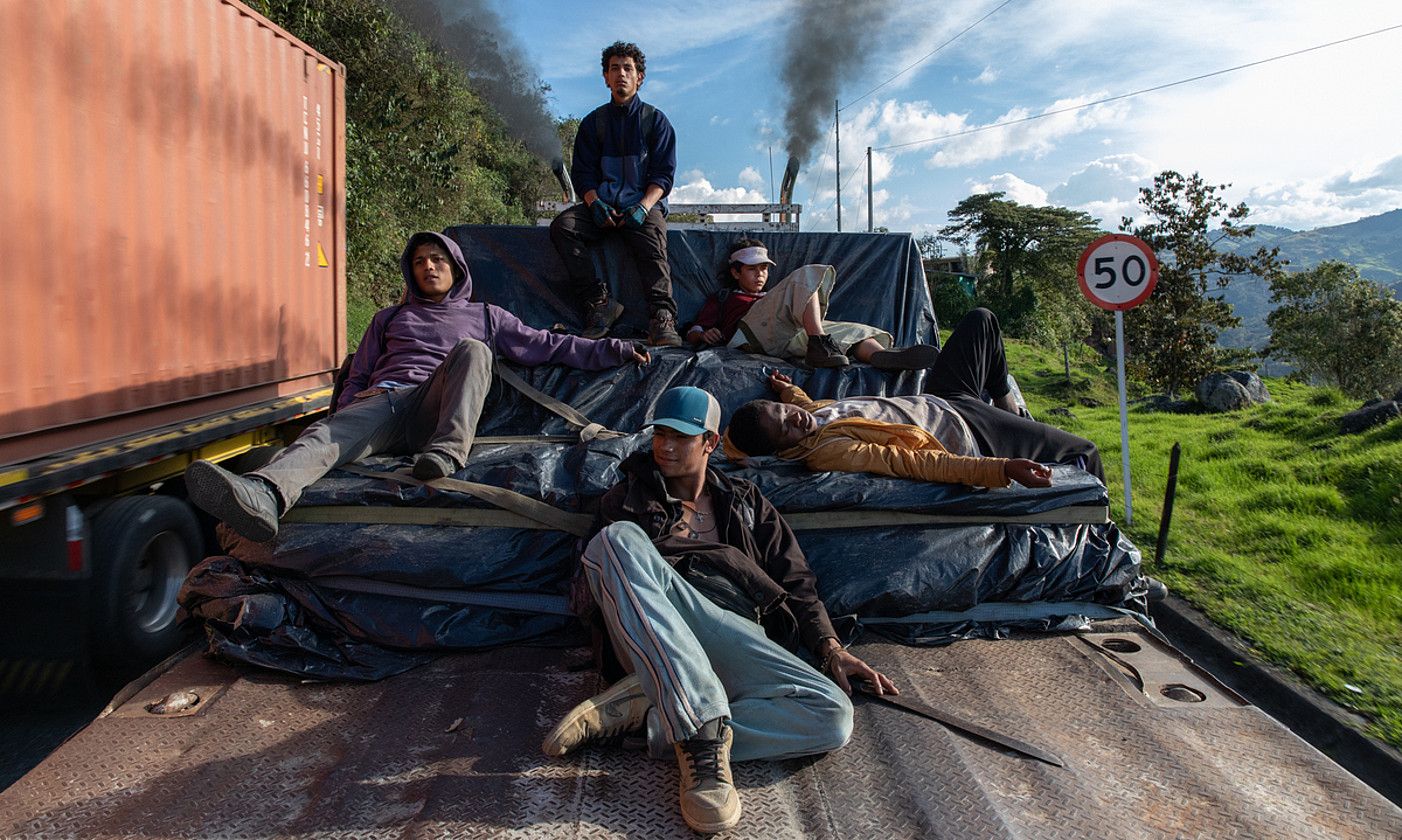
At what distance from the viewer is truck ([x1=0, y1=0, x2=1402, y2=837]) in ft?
8.23

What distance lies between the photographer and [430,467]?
3.76m

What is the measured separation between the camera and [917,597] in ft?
12.4

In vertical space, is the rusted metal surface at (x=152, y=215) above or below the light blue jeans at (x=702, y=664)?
above

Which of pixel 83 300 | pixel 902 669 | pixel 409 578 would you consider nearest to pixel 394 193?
pixel 83 300

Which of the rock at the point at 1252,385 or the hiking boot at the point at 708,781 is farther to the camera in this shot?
the rock at the point at 1252,385

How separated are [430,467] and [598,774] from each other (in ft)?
5.36

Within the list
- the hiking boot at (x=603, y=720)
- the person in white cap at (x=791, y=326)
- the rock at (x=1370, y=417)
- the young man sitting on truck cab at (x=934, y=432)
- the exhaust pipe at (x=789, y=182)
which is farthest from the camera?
the exhaust pipe at (x=789, y=182)

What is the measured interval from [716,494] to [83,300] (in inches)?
129

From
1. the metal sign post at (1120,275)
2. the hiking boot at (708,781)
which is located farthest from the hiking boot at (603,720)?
the metal sign post at (1120,275)

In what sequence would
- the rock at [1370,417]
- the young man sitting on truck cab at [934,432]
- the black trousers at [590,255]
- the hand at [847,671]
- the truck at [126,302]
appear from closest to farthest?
the hand at [847,671] < the truck at [126,302] < the young man sitting on truck cab at [934,432] < the black trousers at [590,255] < the rock at [1370,417]

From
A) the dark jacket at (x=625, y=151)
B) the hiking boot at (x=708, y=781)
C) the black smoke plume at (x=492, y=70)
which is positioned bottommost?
the hiking boot at (x=708, y=781)

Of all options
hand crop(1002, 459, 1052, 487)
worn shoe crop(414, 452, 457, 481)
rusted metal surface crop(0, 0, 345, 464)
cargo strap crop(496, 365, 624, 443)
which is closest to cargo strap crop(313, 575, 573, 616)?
worn shoe crop(414, 452, 457, 481)

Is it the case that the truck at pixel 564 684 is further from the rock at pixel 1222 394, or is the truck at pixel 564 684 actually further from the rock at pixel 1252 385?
the rock at pixel 1252 385

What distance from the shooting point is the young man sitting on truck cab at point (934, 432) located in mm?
3934
